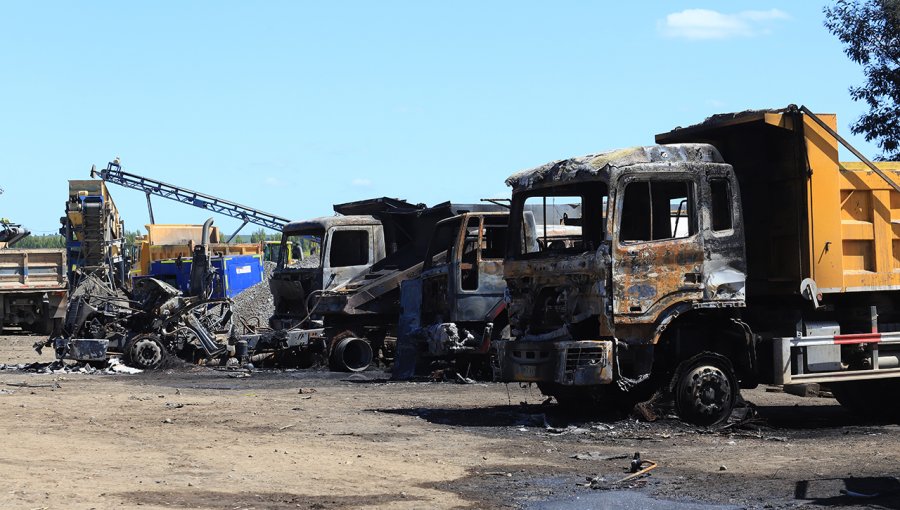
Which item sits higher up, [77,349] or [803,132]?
[803,132]

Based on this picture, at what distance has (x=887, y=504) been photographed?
7.61 metres

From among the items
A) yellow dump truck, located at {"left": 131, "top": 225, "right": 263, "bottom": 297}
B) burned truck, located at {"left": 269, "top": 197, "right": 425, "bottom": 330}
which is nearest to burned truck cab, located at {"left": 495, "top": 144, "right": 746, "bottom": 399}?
burned truck, located at {"left": 269, "top": 197, "right": 425, "bottom": 330}

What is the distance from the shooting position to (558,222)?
12.4 m

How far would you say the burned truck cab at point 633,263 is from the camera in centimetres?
1116

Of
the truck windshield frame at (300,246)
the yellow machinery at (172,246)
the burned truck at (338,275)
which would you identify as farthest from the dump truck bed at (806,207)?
the yellow machinery at (172,246)

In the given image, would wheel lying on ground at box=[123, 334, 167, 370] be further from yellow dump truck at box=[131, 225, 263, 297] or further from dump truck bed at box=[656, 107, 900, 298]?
dump truck bed at box=[656, 107, 900, 298]

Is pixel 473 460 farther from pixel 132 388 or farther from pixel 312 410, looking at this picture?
pixel 132 388

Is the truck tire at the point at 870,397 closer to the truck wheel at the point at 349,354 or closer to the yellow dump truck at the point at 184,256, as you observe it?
the truck wheel at the point at 349,354

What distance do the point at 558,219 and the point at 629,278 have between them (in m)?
1.55

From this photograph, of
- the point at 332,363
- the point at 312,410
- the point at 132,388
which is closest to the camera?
the point at 312,410

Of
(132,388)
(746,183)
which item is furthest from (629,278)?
(132,388)

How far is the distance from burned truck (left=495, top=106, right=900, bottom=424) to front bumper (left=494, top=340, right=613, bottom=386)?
1 centimetres

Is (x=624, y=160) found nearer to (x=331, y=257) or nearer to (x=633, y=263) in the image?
(x=633, y=263)

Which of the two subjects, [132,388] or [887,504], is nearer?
[887,504]
